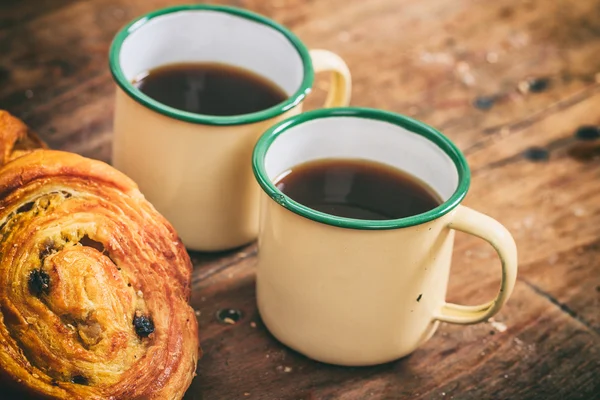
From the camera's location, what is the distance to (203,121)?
105 centimetres

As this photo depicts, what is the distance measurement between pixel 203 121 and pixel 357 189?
7.9 inches

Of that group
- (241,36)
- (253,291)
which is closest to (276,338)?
(253,291)

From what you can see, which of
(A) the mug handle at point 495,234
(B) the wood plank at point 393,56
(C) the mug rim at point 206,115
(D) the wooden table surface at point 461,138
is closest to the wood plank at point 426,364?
(D) the wooden table surface at point 461,138

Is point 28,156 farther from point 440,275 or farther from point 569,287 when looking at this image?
point 569,287

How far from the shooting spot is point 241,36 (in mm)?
1250

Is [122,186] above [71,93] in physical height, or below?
above

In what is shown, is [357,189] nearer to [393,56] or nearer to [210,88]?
[210,88]

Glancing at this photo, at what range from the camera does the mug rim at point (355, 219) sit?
3.05 ft

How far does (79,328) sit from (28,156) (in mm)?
201

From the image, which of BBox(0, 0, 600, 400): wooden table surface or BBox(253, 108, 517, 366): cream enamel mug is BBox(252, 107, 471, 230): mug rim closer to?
BBox(253, 108, 517, 366): cream enamel mug

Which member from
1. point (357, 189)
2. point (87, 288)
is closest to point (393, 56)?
point (357, 189)

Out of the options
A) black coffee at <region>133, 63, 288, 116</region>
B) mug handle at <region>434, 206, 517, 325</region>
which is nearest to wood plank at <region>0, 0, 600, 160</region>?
black coffee at <region>133, 63, 288, 116</region>

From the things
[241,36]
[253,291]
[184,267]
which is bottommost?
[253,291]

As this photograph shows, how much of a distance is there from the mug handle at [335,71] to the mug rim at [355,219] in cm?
12
